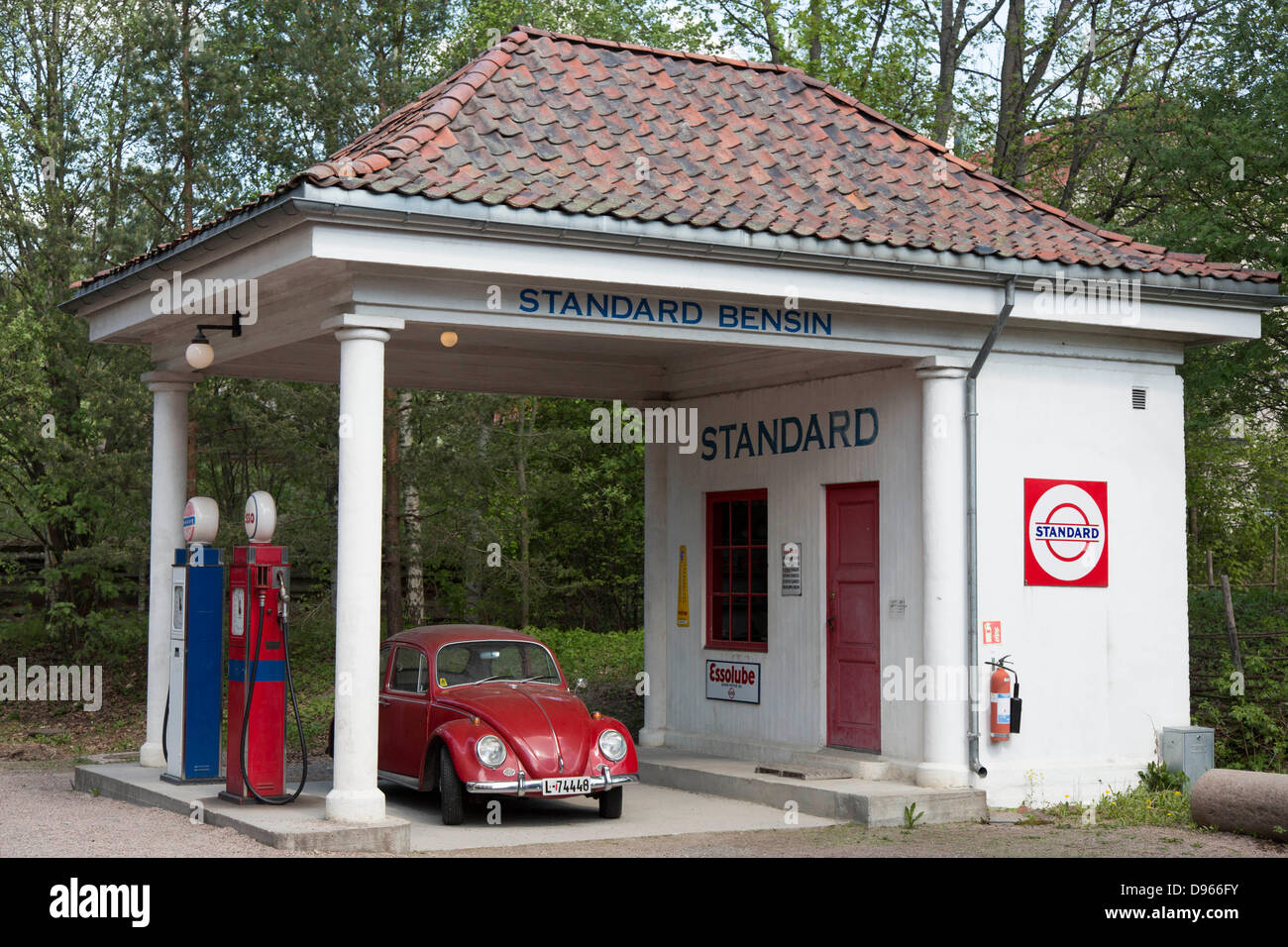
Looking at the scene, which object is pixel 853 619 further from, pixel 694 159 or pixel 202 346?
pixel 202 346

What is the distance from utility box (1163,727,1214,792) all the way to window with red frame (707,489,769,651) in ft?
12.0

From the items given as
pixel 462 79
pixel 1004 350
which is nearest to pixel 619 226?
pixel 462 79

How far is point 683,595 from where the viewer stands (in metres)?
14.7

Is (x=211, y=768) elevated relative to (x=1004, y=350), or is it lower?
lower

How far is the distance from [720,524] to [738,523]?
1.09 ft

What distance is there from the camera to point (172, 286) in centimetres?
1130

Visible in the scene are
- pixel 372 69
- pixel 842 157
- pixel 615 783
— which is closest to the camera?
pixel 615 783

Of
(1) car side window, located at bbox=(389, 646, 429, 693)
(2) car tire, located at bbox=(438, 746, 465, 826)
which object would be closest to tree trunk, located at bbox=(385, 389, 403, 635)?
(1) car side window, located at bbox=(389, 646, 429, 693)

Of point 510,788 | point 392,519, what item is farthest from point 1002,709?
point 392,519

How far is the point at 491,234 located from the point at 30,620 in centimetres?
1548

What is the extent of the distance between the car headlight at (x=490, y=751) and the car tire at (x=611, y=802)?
1.02 m

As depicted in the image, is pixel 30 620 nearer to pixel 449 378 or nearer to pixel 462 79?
pixel 449 378

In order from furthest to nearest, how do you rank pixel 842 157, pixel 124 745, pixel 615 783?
pixel 124 745 → pixel 842 157 → pixel 615 783

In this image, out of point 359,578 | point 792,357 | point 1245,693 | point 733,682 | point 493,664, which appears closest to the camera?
point 359,578
